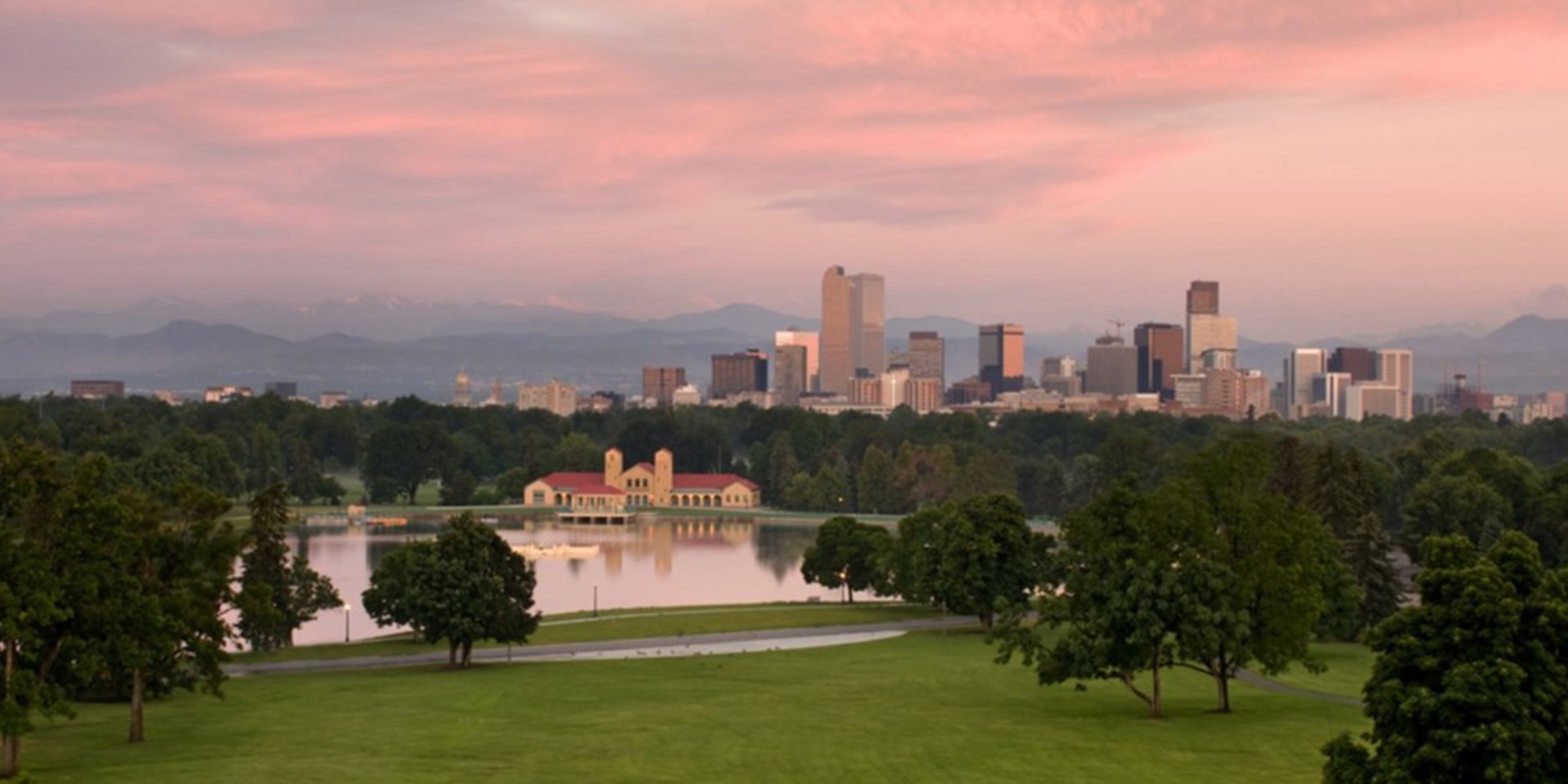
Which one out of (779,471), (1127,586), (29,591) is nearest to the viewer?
→ (29,591)

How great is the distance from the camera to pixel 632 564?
347 feet

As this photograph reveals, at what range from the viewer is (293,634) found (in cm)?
6612

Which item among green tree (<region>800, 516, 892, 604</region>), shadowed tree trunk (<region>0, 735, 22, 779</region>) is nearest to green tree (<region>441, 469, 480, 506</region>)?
green tree (<region>800, 516, 892, 604</region>)

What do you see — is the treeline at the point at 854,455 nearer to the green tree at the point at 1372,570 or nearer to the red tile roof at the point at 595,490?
the red tile roof at the point at 595,490

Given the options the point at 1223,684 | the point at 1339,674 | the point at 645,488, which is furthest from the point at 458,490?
the point at 1223,684

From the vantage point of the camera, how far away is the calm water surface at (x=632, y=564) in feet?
265

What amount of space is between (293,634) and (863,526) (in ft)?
84.1

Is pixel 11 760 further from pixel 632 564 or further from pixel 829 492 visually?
pixel 829 492

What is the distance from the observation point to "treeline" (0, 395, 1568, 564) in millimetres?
91312

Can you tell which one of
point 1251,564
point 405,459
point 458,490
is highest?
point 405,459

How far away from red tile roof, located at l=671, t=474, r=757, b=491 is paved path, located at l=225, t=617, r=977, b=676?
98.3 metres

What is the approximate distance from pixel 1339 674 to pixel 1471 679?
2351cm

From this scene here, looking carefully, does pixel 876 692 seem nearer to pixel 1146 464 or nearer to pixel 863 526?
pixel 863 526

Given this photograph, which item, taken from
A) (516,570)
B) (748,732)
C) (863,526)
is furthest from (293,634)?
(748,732)
